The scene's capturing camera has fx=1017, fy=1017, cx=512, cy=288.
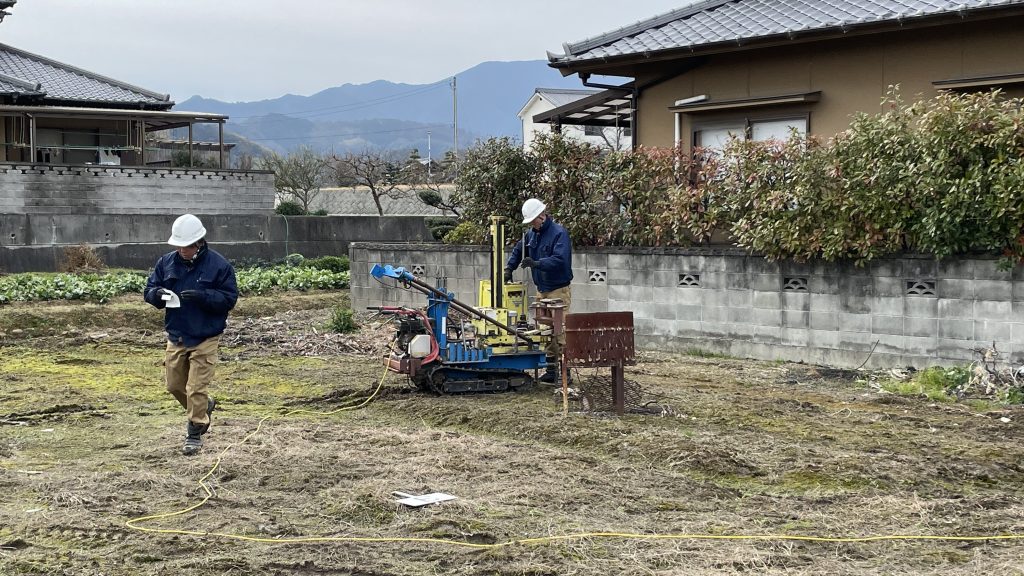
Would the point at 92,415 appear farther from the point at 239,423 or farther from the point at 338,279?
the point at 338,279

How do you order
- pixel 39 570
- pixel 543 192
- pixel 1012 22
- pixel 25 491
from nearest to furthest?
pixel 39 570 → pixel 25 491 → pixel 1012 22 → pixel 543 192

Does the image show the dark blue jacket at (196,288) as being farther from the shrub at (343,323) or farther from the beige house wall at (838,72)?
the beige house wall at (838,72)

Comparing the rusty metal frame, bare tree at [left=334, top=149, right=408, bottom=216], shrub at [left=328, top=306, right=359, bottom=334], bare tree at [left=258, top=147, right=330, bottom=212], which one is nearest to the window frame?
the rusty metal frame

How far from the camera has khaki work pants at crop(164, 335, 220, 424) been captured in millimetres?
7832

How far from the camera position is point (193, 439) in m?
7.86

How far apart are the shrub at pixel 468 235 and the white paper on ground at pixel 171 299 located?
24.9 feet

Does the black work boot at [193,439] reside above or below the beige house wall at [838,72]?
below

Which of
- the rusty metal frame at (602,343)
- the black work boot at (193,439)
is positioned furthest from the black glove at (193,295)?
the rusty metal frame at (602,343)

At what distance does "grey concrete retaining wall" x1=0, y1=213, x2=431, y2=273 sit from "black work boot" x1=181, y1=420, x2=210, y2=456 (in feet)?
49.1

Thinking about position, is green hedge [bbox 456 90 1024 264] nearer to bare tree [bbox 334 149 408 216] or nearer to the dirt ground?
the dirt ground

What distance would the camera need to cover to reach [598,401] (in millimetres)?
9602

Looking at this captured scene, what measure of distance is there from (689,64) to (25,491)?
36.0ft

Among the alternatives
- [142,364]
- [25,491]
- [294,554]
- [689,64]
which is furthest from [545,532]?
[689,64]

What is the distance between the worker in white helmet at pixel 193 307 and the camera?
25.7ft
